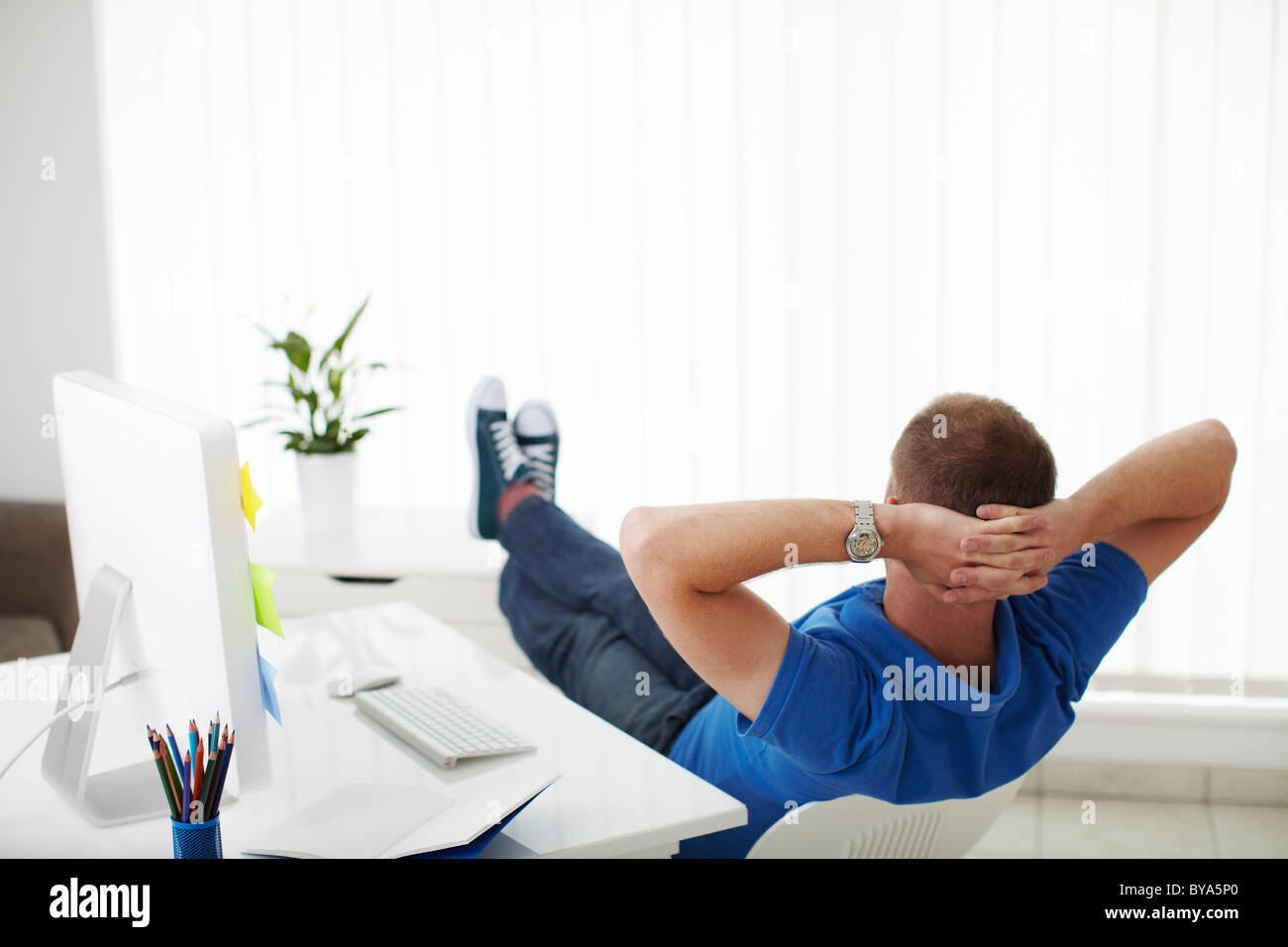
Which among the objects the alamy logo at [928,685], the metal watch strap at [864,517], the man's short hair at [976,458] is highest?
the man's short hair at [976,458]

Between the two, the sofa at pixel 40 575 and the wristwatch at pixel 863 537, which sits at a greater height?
the wristwatch at pixel 863 537

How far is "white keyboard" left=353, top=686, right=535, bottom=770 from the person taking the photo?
1286mm

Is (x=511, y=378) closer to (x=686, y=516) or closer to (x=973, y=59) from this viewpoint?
(x=973, y=59)

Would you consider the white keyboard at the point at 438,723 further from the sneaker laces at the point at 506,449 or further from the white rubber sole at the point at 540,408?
the white rubber sole at the point at 540,408

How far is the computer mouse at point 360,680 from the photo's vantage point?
1496 mm

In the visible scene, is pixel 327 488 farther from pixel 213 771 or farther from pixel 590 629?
pixel 213 771

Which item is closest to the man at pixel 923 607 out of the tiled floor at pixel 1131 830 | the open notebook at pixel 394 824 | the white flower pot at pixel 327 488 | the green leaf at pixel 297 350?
the open notebook at pixel 394 824

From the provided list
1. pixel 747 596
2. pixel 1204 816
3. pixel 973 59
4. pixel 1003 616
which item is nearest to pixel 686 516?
pixel 747 596

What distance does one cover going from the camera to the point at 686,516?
1150 mm

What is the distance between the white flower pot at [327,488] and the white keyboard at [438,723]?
124cm

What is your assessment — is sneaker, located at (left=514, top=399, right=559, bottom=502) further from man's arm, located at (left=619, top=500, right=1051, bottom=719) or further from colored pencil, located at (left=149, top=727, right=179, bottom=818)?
Result: colored pencil, located at (left=149, top=727, right=179, bottom=818)

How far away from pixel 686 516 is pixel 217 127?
248 cm

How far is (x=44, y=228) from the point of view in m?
3.16
